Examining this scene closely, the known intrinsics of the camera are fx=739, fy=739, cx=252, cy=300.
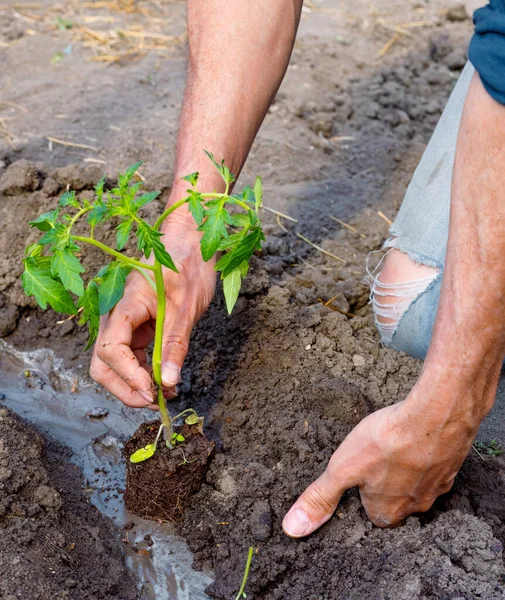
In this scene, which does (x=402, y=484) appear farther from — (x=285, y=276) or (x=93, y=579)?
(x=285, y=276)

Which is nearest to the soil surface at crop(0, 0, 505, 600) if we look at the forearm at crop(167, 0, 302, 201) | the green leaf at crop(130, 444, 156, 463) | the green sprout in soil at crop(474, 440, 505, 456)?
the green sprout in soil at crop(474, 440, 505, 456)

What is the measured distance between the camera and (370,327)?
318cm

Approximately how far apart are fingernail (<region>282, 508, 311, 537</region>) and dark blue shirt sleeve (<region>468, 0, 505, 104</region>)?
4.35 feet

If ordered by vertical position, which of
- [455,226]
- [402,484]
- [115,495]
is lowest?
[115,495]

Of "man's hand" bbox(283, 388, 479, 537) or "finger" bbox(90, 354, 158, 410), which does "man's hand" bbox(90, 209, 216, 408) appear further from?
"man's hand" bbox(283, 388, 479, 537)

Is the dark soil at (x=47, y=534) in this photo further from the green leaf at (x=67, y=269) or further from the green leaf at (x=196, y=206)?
the green leaf at (x=196, y=206)

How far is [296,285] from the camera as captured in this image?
332 centimetres

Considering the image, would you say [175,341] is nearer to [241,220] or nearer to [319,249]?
[241,220]

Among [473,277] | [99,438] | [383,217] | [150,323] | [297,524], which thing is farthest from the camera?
[383,217]

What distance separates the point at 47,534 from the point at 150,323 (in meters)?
0.72

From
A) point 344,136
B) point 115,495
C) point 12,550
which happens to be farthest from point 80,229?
point 344,136

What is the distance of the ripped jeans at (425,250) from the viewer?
3.00 meters

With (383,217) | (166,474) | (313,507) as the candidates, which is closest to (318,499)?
(313,507)

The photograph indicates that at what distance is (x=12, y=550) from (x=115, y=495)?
51 centimetres
